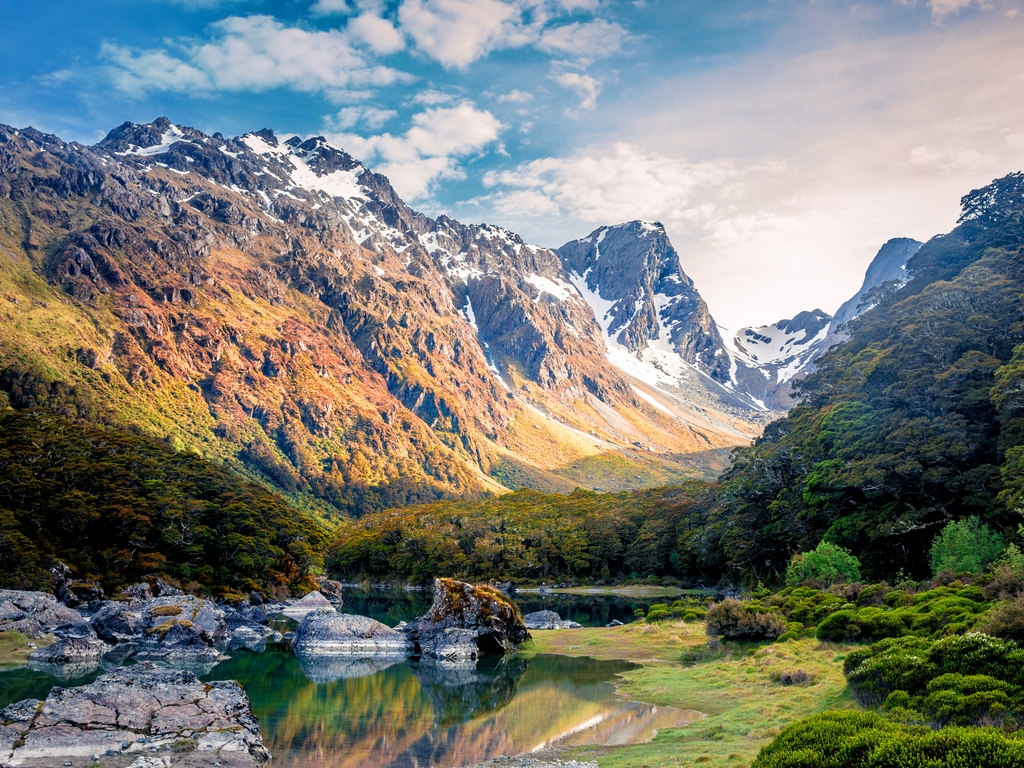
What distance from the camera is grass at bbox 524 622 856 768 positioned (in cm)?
1847

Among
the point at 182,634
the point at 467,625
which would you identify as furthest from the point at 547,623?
the point at 182,634

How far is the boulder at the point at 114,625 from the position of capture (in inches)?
1786

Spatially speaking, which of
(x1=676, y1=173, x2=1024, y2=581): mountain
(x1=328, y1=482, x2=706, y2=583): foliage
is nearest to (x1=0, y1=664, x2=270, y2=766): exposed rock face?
(x1=676, y1=173, x2=1024, y2=581): mountain

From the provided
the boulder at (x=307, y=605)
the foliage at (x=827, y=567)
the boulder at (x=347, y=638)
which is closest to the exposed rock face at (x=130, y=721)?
the boulder at (x=347, y=638)

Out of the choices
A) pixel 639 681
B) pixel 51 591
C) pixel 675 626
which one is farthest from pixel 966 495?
pixel 51 591

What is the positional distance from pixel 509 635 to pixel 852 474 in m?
32.9

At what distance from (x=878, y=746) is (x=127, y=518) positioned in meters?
77.6

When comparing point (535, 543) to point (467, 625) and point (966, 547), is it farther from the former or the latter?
point (966, 547)

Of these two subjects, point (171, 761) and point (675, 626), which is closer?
point (171, 761)

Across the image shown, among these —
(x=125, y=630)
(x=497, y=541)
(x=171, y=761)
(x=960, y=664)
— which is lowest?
(x=497, y=541)

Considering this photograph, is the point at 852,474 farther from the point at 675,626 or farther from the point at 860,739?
the point at 860,739

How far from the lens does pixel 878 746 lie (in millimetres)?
11672

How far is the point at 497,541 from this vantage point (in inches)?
4847

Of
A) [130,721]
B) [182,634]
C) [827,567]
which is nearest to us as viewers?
[130,721]
